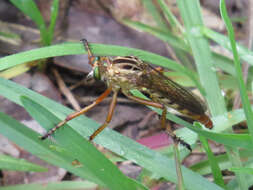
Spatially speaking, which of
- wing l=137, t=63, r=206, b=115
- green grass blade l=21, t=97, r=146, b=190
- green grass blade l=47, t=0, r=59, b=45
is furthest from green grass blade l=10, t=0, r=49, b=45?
green grass blade l=21, t=97, r=146, b=190

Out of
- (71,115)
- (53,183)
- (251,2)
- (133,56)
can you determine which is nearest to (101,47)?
(133,56)

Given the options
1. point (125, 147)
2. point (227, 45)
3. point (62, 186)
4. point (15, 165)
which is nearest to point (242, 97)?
point (125, 147)

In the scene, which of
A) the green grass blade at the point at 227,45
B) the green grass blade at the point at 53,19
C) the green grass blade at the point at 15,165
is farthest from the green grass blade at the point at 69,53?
the green grass blade at the point at 53,19

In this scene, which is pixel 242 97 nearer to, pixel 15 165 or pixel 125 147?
pixel 125 147

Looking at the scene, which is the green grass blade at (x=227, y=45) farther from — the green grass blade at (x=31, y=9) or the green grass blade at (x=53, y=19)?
the green grass blade at (x=31, y=9)

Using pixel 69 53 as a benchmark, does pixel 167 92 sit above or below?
below
